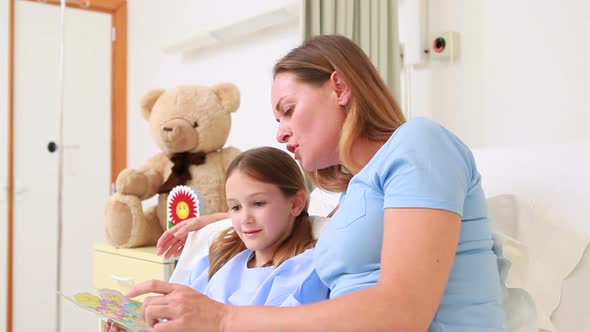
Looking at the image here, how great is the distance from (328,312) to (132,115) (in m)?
3.03

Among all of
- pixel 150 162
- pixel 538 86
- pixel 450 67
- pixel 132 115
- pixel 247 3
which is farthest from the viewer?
pixel 132 115

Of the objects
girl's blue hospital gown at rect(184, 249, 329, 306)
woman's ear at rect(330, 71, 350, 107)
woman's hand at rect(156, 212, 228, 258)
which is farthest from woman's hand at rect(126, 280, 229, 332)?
woman's hand at rect(156, 212, 228, 258)

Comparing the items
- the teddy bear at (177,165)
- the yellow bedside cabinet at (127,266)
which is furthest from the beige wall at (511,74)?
the yellow bedside cabinet at (127,266)

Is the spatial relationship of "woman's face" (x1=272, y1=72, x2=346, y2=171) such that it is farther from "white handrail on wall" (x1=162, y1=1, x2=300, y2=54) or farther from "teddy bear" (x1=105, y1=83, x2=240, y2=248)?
"white handrail on wall" (x1=162, y1=1, x2=300, y2=54)

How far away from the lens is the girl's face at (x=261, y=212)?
128 centimetres

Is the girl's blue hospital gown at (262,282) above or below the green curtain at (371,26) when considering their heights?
below

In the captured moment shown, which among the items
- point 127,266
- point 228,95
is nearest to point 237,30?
point 228,95

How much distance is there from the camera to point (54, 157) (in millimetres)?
3326

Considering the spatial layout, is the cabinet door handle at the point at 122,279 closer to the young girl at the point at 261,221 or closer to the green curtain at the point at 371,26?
the young girl at the point at 261,221

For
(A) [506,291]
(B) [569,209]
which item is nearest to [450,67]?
(B) [569,209]

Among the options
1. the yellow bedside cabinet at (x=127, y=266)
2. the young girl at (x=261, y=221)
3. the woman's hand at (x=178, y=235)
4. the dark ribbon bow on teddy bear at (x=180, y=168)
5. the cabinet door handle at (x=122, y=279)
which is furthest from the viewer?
the dark ribbon bow on teddy bear at (x=180, y=168)

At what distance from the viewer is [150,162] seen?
7.47 feet

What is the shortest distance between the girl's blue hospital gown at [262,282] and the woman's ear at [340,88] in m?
0.29

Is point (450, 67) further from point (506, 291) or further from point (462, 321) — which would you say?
point (462, 321)
